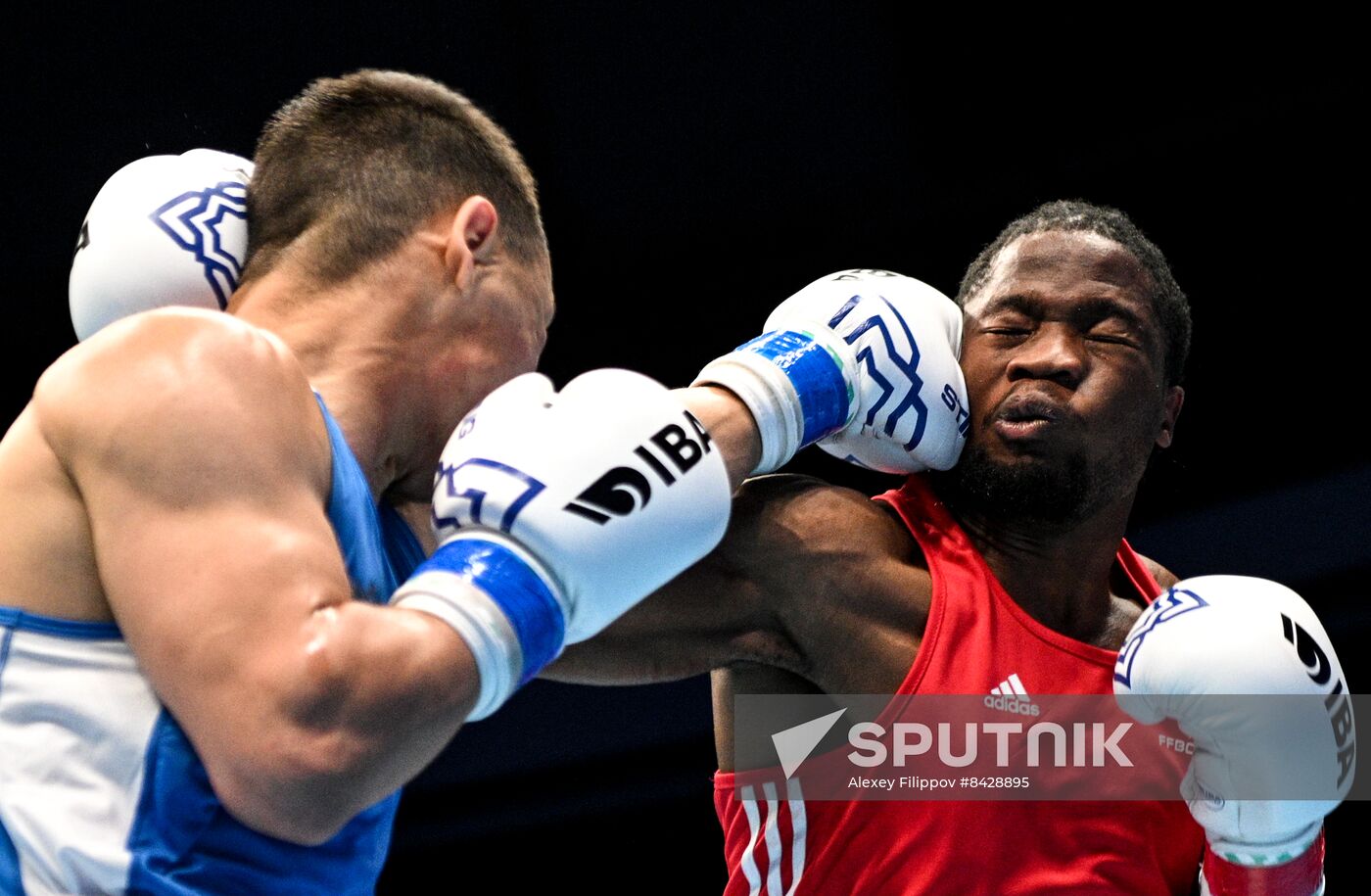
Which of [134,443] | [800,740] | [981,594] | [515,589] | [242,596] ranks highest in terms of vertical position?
[134,443]

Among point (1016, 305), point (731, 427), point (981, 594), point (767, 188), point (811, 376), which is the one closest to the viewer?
point (731, 427)

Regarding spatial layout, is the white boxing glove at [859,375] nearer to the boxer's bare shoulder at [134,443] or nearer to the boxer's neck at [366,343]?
the boxer's neck at [366,343]

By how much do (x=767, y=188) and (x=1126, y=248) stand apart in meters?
2.61

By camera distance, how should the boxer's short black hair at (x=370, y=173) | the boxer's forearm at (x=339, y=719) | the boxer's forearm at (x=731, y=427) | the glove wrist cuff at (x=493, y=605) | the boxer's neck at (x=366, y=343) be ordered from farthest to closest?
1. the boxer's forearm at (x=731, y=427)
2. the boxer's short black hair at (x=370, y=173)
3. the boxer's neck at (x=366, y=343)
4. the glove wrist cuff at (x=493, y=605)
5. the boxer's forearm at (x=339, y=719)

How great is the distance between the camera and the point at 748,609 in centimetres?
228

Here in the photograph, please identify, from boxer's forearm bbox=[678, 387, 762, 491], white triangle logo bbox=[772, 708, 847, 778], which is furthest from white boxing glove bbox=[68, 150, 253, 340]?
white triangle logo bbox=[772, 708, 847, 778]

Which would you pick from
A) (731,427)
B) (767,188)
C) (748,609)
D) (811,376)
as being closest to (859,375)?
(811,376)

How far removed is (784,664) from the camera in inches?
91.2

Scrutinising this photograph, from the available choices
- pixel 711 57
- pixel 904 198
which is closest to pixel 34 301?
pixel 711 57

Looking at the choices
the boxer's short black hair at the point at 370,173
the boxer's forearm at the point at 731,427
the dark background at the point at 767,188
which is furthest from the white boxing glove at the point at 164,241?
the dark background at the point at 767,188

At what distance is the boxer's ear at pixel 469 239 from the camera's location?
1834 mm

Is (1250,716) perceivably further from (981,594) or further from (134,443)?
(134,443)

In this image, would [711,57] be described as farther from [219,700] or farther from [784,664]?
[219,700]

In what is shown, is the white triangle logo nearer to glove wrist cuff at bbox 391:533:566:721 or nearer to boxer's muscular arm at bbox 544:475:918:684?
boxer's muscular arm at bbox 544:475:918:684
